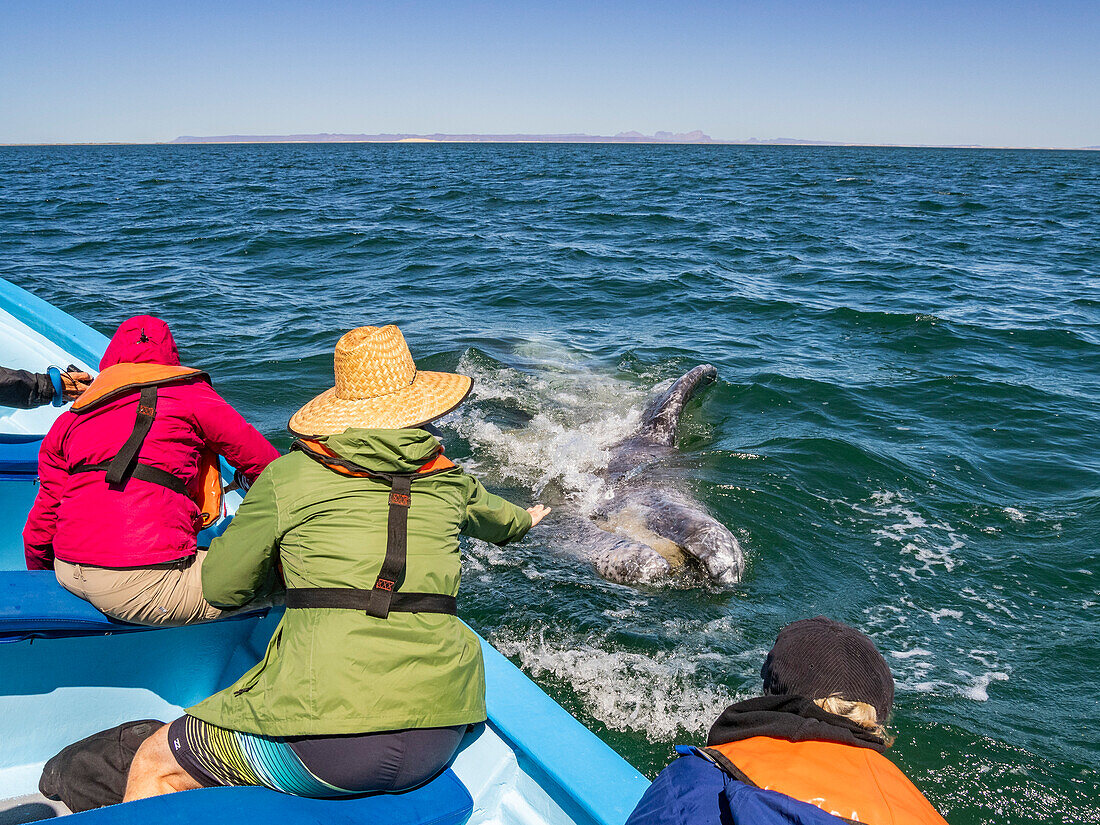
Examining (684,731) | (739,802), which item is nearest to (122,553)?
(739,802)

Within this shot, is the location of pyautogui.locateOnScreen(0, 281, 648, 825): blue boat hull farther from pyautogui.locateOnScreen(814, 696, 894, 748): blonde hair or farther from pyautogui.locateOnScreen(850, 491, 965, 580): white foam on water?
pyautogui.locateOnScreen(850, 491, 965, 580): white foam on water

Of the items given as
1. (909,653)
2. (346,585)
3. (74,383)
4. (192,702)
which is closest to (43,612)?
(192,702)

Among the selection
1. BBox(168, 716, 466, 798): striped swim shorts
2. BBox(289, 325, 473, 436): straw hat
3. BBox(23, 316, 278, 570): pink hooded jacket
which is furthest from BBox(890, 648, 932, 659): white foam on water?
BBox(23, 316, 278, 570): pink hooded jacket

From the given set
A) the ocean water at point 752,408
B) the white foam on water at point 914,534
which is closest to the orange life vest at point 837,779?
the ocean water at point 752,408

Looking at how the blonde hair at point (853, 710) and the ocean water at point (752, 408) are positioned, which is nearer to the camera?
the blonde hair at point (853, 710)

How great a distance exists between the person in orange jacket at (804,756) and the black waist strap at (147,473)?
2.66 meters

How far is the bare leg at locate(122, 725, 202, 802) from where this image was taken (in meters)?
2.80

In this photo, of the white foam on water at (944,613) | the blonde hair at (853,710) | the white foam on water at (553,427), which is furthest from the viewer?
the white foam on water at (553,427)

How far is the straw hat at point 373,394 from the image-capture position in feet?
9.69

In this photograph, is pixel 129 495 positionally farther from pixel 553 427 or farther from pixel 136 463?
pixel 553 427

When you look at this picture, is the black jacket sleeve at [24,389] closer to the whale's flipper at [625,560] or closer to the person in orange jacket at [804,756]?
the whale's flipper at [625,560]

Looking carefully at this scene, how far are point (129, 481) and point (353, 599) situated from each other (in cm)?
165

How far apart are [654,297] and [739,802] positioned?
16398 millimetres

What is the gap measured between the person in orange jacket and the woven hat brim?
61.0 inches
